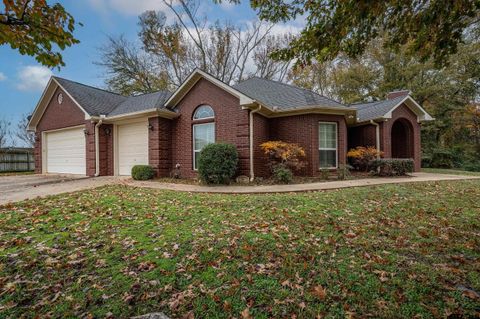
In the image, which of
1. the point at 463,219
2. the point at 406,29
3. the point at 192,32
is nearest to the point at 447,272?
the point at 463,219

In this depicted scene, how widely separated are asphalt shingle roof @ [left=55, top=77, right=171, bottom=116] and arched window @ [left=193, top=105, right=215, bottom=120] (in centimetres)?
187

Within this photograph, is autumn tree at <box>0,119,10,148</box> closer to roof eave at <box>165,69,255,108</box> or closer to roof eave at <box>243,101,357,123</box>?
roof eave at <box>165,69,255,108</box>

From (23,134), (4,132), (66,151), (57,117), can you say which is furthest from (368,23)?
(23,134)

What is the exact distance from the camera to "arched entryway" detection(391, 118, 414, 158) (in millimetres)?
14541

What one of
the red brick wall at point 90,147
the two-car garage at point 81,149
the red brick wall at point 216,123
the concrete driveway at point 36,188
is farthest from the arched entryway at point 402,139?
the red brick wall at point 90,147

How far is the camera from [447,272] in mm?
2785

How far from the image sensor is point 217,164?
28.5 feet

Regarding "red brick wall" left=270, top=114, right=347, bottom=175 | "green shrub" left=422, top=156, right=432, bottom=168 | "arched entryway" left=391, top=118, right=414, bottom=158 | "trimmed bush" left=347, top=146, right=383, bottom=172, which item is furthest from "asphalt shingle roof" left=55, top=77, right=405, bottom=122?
"green shrub" left=422, top=156, right=432, bottom=168

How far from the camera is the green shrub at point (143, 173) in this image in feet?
34.2

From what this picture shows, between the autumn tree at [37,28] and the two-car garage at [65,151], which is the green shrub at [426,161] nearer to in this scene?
the autumn tree at [37,28]

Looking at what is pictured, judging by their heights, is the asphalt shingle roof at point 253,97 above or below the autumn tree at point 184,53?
below

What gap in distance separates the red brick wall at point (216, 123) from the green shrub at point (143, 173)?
1.08m

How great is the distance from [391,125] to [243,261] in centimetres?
1364

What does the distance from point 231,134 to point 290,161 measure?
2573mm
